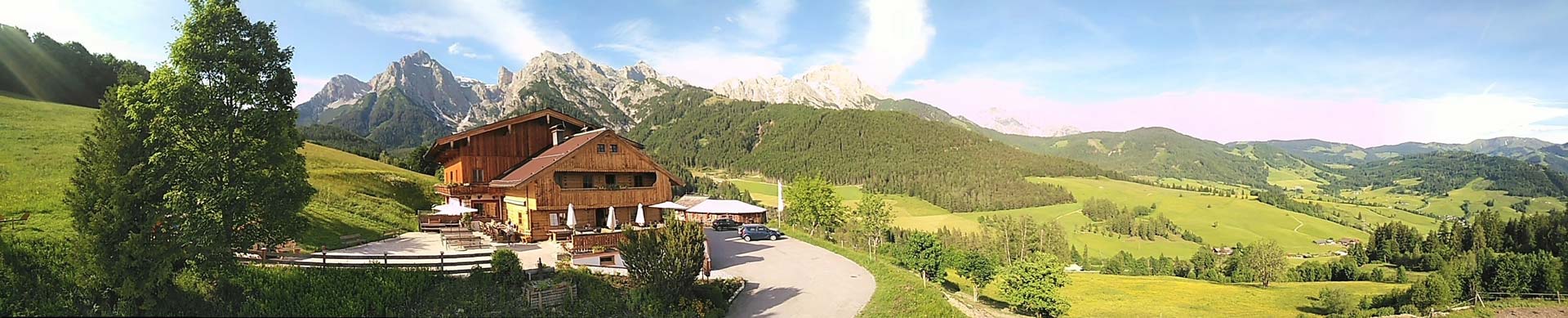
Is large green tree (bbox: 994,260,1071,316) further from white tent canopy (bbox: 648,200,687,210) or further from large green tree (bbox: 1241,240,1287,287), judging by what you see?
large green tree (bbox: 1241,240,1287,287)

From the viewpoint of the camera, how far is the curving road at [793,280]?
55.8 ft

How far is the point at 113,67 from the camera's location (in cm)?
6138

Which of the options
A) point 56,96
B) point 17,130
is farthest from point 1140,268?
point 56,96

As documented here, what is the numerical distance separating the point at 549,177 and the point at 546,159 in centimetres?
417

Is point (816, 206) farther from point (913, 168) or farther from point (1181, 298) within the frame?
point (913, 168)

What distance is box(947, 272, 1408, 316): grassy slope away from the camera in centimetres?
4225

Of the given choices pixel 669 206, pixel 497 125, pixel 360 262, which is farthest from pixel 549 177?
pixel 360 262

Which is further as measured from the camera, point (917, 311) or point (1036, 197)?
point (1036, 197)

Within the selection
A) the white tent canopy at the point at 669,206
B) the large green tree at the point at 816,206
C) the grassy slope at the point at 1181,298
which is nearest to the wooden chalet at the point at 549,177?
the white tent canopy at the point at 669,206

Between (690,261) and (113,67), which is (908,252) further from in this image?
(113,67)

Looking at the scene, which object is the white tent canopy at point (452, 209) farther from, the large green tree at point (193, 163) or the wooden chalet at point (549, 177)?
the large green tree at point (193, 163)

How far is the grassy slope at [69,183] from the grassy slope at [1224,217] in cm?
15199

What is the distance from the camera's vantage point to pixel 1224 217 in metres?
152

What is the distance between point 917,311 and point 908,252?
10457mm
